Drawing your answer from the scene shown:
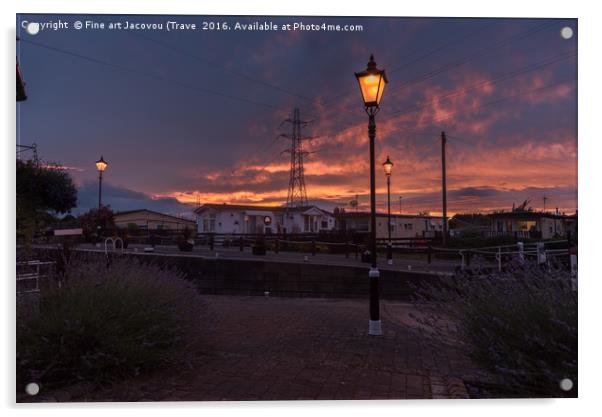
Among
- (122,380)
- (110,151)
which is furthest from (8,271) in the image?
(110,151)

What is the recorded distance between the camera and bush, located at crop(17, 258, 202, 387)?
4.36m

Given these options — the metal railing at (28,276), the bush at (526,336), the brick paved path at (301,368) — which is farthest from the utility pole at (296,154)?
the bush at (526,336)

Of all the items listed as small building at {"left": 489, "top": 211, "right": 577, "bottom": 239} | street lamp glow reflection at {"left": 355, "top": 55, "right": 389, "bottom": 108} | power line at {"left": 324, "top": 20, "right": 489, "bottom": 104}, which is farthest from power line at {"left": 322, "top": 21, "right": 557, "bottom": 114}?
small building at {"left": 489, "top": 211, "right": 577, "bottom": 239}

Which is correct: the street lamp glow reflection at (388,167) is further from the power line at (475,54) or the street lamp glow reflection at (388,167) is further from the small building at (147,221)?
the small building at (147,221)

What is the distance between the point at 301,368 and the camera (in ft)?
16.1

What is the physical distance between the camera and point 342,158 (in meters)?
8.01

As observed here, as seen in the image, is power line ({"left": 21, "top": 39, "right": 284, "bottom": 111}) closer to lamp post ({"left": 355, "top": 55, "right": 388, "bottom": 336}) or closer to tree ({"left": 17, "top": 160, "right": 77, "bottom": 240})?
lamp post ({"left": 355, "top": 55, "right": 388, "bottom": 336})

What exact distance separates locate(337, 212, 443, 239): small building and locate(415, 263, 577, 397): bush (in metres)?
17.1

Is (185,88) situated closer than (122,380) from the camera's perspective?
No

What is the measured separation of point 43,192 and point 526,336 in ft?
29.7

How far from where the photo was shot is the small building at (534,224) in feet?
19.0

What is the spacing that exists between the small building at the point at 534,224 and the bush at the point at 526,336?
4.02 ft

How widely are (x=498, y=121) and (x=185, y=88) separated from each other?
13.9 feet
